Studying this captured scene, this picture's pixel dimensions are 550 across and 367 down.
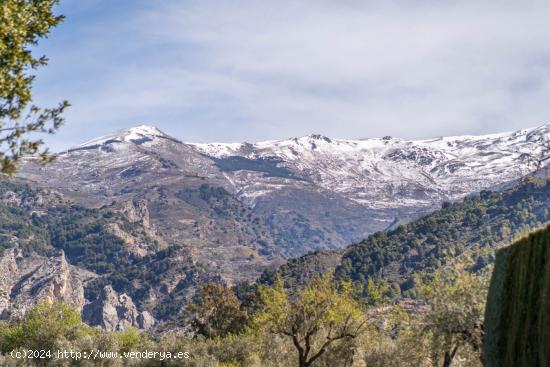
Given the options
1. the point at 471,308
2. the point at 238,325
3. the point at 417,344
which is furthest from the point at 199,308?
the point at 471,308

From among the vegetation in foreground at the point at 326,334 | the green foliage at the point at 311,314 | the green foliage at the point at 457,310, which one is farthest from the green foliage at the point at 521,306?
the green foliage at the point at 311,314

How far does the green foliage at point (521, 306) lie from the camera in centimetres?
1611

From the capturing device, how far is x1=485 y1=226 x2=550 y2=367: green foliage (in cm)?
1611

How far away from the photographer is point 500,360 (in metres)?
18.5

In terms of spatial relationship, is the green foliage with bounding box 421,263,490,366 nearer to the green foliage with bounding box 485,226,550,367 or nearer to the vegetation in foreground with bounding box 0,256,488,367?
the vegetation in foreground with bounding box 0,256,488,367

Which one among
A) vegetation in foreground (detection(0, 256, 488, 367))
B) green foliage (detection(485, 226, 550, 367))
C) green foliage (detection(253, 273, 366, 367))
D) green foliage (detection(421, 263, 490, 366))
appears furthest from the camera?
green foliage (detection(253, 273, 366, 367))

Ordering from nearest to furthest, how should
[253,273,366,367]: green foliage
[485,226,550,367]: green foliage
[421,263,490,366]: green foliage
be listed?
[485,226,550,367]: green foliage < [421,263,490,366]: green foliage < [253,273,366,367]: green foliage

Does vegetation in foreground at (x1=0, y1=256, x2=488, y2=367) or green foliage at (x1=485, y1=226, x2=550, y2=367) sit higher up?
green foliage at (x1=485, y1=226, x2=550, y2=367)

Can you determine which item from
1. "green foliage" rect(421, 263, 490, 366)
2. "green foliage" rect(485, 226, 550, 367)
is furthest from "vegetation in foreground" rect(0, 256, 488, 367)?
"green foliage" rect(485, 226, 550, 367)

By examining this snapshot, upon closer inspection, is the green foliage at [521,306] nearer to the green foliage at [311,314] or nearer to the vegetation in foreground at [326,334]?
the vegetation in foreground at [326,334]

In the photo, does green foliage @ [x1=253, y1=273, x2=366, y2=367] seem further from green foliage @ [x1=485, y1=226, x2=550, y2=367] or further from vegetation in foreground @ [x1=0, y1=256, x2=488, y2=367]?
green foliage @ [x1=485, y1=226, x2=550, y2=367]

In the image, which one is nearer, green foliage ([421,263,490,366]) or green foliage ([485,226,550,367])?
green foliage ([485,226,550,367])

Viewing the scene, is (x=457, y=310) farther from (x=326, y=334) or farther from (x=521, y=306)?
(x=326, y=334)

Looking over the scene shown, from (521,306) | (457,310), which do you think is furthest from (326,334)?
(521,306)
